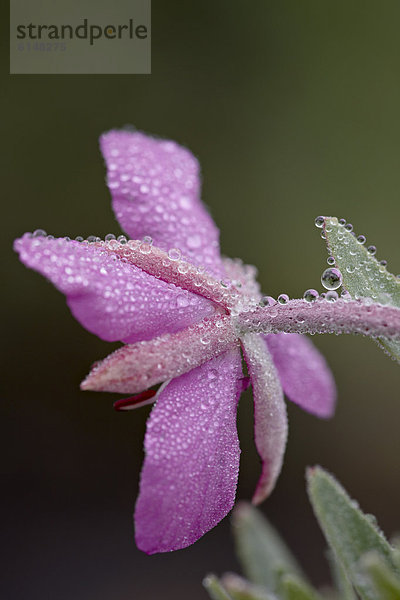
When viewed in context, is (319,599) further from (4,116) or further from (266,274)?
(4,116)

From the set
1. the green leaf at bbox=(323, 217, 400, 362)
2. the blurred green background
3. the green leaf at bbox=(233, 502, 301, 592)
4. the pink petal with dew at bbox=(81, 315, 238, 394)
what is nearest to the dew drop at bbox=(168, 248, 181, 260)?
the pink petal with dew at bbox=(81, 315, 238, 394)

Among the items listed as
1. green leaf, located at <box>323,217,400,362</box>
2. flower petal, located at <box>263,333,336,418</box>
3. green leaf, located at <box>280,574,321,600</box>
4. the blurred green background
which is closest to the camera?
green leaf, located at <box>323,217,400,362</box>

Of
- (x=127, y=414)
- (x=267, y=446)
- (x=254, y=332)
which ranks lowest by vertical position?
(x=127, y=414)

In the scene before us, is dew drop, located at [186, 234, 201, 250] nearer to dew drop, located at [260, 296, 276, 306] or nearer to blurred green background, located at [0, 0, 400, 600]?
dew drop, located at [260, 296, 276, 306]

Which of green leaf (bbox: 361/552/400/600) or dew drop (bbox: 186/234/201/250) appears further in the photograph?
dew drop (bbox: 186/234/201/250)

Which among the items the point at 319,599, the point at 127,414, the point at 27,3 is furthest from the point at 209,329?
the point at 27,3

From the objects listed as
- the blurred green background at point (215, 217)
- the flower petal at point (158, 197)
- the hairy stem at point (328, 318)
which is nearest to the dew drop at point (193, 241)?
the flower petal at point (158, 197)

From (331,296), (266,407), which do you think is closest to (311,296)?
(331,296)

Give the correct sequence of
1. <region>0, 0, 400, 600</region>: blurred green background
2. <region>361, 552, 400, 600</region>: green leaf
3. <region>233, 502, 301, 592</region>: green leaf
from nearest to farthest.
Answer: <region>361, 552, 400, 600</region>: green leaf < <region>233, 502, 301, 592</region>: green leaf < <region>0, 0, 400, 600</region>: blurred green background
